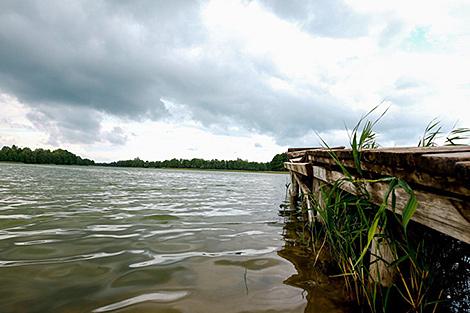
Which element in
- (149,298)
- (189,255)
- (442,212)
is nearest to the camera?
(442,212)

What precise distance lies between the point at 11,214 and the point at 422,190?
325 inches

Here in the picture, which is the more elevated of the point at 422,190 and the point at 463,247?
the point at 422,190

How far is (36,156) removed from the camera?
330 ft

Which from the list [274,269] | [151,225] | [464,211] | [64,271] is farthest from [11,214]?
[464,211]

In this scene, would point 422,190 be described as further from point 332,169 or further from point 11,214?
point 11,214

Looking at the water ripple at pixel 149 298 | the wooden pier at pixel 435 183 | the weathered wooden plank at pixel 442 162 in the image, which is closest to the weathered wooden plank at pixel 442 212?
the wooden pier at pixel 435 183

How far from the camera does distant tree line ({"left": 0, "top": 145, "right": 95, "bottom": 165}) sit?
100562mm

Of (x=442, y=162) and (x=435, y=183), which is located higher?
(x=442, y=162)

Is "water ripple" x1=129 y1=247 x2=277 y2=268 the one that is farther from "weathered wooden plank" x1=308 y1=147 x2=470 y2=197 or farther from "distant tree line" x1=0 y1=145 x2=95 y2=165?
"distant tree line" x1=0 y1=145 x2=95 y2=165

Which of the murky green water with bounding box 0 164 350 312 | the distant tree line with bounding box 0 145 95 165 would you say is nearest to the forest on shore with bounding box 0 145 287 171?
the distant tree line with bounding box 0 145 95 165

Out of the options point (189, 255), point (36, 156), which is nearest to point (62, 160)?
point (36, 156)

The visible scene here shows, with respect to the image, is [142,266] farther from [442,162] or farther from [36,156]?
[36,156]

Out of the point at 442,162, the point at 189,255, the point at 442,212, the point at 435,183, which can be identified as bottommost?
the point at 189,255

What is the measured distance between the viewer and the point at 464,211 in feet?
4.79
